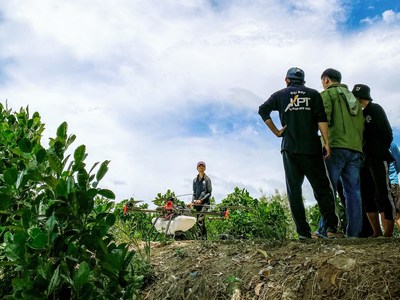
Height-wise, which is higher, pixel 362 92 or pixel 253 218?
pixel 362 92

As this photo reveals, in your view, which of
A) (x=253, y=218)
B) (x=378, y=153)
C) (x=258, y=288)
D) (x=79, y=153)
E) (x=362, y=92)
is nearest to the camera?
(x=79, y=153)

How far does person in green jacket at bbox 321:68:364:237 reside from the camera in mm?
6469

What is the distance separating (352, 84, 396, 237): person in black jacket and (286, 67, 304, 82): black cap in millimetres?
861

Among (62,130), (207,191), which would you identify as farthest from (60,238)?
(207,191)

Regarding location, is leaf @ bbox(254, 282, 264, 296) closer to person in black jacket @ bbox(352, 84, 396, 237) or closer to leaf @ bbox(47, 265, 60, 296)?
person in black jacket @ bbox(352, 84, 396, 237)

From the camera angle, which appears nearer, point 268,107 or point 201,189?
point 268,107

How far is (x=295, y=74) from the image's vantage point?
678 cm

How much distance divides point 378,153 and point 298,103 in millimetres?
A: 1287

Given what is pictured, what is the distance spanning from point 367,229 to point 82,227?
5.89 metres

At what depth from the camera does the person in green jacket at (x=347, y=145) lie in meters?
6.47

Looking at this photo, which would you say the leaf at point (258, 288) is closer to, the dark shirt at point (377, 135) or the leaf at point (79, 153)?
the dark shirt at point (377, 135)

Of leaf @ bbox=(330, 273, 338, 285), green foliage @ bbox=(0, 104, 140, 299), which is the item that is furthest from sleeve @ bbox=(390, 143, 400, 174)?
green foliage @ bbox=(0, 104, 140, 299)

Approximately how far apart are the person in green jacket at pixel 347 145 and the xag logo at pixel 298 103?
35cm

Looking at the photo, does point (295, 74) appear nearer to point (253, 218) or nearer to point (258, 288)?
point (258, 288)
